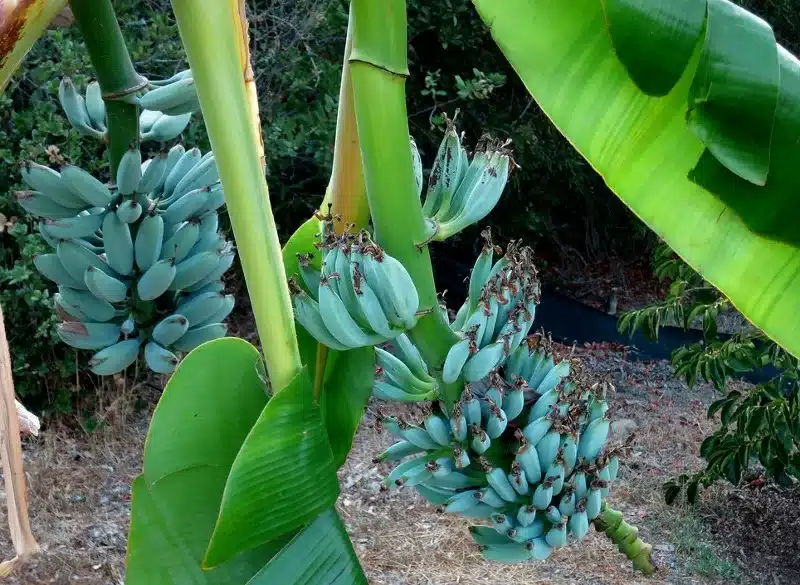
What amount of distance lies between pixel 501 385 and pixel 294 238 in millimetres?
197

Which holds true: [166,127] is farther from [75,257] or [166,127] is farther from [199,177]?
[75,257]

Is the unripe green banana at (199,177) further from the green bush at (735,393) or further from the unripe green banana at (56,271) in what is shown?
the green bush at (735,393)

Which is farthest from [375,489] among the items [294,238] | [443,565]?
[294,238]

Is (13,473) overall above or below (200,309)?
above

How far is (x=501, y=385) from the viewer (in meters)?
0.53

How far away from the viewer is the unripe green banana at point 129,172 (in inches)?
29.1

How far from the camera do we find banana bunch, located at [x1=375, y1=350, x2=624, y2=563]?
524mm

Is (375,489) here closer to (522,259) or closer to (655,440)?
(655,440)

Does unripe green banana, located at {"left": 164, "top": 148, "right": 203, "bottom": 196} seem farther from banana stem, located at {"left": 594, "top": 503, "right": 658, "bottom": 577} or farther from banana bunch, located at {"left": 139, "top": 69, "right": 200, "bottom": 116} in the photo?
banana stem, located at {"left": 594, "top": 503, "right": 658, "bottom": 577}

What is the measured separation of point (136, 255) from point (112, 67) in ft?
0.71

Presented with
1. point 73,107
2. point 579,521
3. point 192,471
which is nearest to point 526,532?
point 579,521

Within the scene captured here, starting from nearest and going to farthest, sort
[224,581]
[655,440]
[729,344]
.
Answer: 1. [224,581]
2. [729,344]
3. [655,440]

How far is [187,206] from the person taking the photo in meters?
0.84

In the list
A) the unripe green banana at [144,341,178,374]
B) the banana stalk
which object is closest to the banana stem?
the banana stalk
